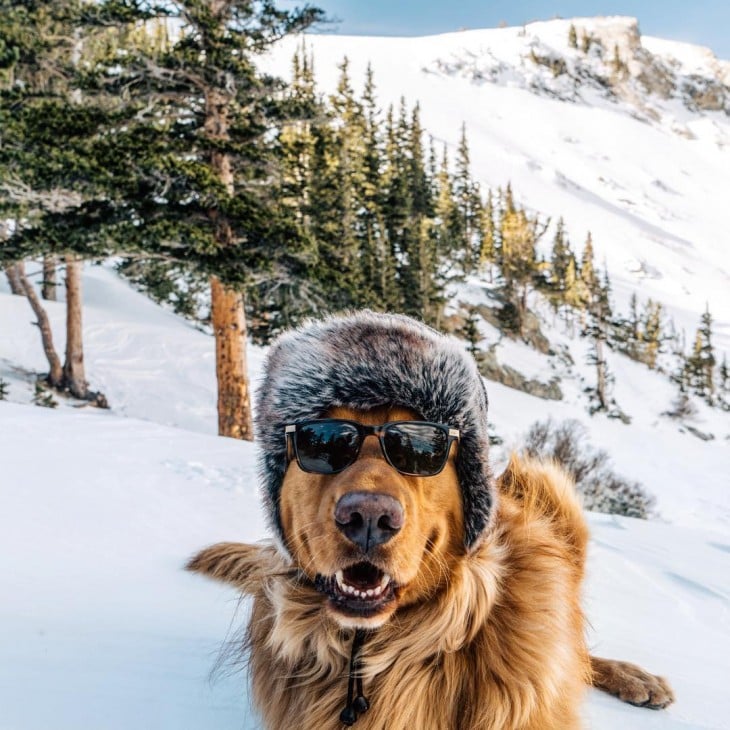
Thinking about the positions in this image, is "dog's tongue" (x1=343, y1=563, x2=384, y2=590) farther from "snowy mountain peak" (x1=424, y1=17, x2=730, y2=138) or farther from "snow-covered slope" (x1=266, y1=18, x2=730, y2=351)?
"snowy mountain peak" (x1=424, y1=17, x2=730, y2=138)

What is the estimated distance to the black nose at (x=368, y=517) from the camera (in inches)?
64.1

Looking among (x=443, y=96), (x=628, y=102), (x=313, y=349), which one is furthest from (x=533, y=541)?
(x=628, y=102)

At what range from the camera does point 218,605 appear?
2.92m

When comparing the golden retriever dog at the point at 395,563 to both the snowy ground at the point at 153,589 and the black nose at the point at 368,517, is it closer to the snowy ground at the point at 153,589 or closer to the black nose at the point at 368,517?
the black nose at the point at 368,517

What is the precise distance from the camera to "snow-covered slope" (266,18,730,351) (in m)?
77.9

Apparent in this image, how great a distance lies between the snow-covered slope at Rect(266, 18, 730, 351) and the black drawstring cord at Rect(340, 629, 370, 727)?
6472 centimetres

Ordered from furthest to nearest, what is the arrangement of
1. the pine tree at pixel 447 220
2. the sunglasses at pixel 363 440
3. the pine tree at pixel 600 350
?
1. the pine tree at pixel 447 220
2. the pine tree at pixel 600 350
3. the sunglasses at pixel 363 440

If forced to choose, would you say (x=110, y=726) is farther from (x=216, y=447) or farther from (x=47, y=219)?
(x=47, y=219)

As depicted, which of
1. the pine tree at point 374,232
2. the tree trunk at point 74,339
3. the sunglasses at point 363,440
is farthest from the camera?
the pine tree at point 374,232

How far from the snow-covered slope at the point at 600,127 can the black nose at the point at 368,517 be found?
6471 cm

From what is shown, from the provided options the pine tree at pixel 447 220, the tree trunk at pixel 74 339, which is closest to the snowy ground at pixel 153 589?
the tree trunk at pixel 74 339

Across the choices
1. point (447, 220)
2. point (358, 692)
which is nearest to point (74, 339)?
point (358, 692)

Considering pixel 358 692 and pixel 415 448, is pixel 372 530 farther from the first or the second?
pixel 358 692

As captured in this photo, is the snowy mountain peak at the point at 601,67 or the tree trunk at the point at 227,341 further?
the snowy mountain peak at the point at 601,67
